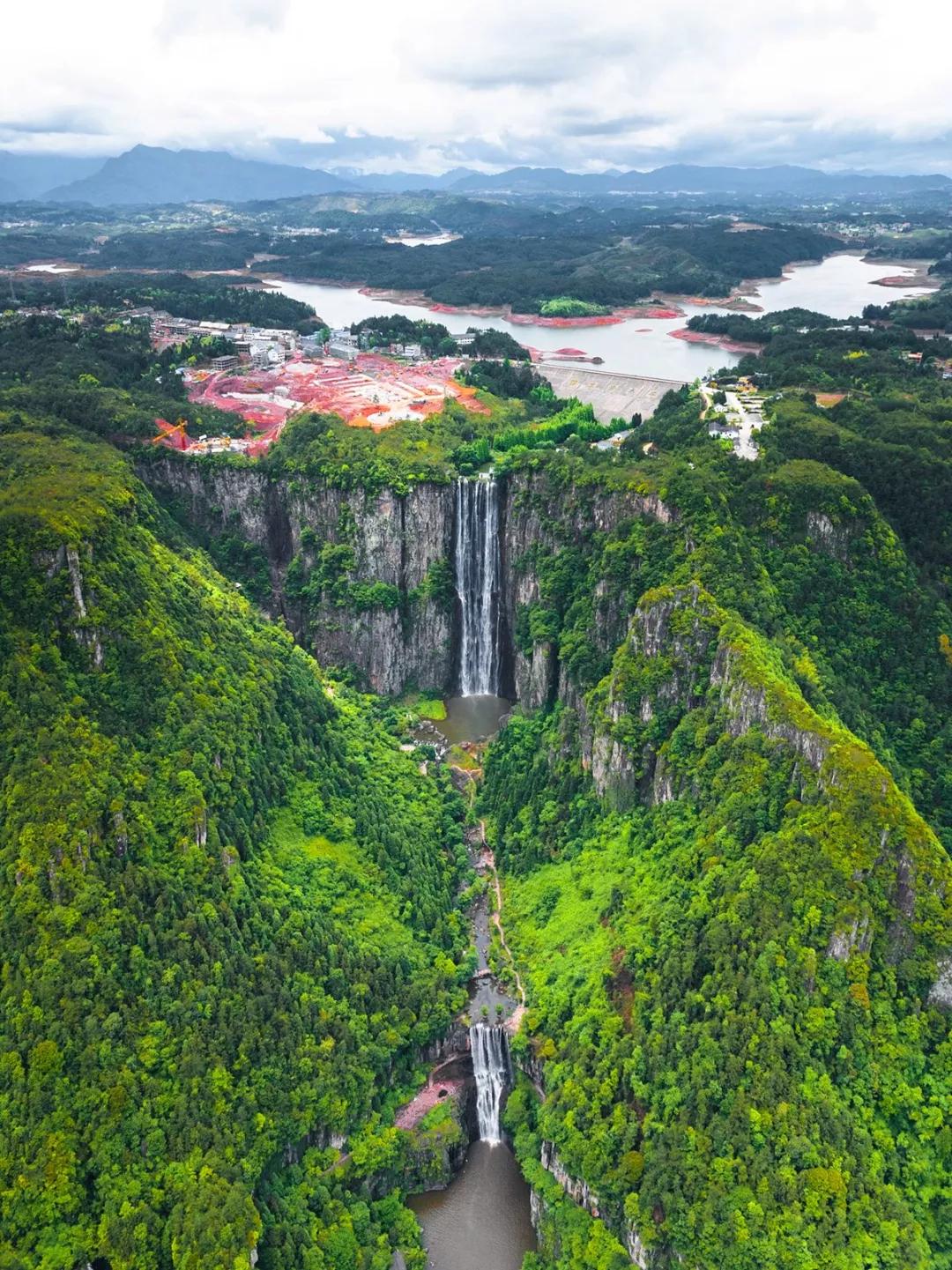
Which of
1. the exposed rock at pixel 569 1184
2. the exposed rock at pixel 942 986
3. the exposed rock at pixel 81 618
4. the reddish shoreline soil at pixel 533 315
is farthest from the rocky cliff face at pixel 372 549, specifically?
the reddish shoreline soil at pixel 533 315

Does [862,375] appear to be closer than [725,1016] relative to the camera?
No

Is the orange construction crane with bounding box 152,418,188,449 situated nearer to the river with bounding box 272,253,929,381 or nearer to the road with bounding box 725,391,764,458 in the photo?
the road with bounding box 725,391,764,458

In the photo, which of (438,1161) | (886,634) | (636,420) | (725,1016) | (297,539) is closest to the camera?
(725,1016)

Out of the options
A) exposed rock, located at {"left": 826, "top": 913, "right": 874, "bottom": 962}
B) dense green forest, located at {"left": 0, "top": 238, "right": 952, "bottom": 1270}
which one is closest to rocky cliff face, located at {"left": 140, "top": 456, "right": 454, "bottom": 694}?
dense green forest, located at {"left": 0, "top": 238, "right": 952, "bottom": 1270}

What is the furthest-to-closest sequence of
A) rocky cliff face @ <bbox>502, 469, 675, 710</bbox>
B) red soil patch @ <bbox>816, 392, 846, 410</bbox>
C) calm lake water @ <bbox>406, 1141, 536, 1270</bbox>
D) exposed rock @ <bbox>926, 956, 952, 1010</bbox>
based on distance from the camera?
1. red soil patch @ <bbox>816, 392, 846, 410</bbox>
2. rocky cliff face @ <bbox>502, 469, 675, 710</bbox>
3. calm lake water @ <bbox>406, 1141, 536, 1270</bbox>
4. exposed rock @ <bbox>926, 956, 952, 1010</bbox>

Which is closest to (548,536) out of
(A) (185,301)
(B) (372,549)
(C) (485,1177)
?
(B) (372,549)

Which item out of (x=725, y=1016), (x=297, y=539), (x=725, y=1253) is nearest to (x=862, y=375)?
(x=297, y=539)

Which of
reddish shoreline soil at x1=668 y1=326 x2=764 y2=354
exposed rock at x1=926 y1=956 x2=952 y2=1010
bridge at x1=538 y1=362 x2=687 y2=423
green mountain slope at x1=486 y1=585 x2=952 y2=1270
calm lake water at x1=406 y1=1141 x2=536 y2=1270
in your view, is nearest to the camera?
green mountain slope at x1=486 y1=585 x2=952 y2=1270

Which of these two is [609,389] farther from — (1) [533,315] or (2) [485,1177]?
(2) [485,1177]

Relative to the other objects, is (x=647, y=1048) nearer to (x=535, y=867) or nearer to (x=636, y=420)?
(x=535, y=867)
